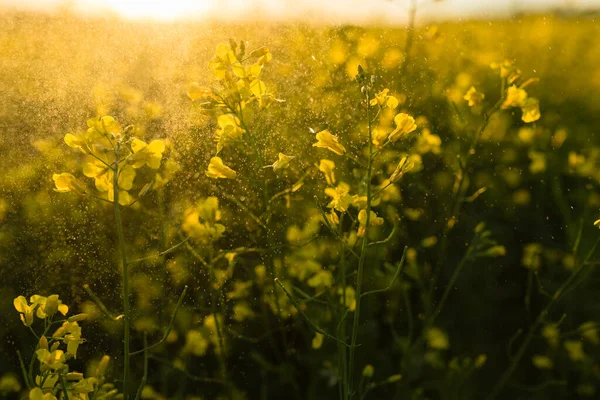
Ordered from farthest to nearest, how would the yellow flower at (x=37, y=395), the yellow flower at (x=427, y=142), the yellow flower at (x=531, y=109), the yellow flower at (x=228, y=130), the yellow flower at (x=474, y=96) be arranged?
the yellow flower at (x=427, y=142) < the yellow flower at (x=474, y=96) < the yellow flower at (x=531, y=109) < the yellow flower at (x=228, y=130) < the yellow flower at (x=37, y=395)

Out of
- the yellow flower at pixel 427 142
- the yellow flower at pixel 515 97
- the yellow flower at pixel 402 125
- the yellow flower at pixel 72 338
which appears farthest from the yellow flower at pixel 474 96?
the yellow flower at pixel 72 338

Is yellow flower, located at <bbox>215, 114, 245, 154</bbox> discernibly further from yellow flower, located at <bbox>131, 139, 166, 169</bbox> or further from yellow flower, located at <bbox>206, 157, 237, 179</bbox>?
yellow flower, located at <bbox>131, 139, 166, 169</bbox>

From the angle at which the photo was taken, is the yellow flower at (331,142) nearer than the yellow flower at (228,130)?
Yes

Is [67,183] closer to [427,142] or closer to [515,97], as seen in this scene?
[515,97]

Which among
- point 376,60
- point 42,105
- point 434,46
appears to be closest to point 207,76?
point 42,105

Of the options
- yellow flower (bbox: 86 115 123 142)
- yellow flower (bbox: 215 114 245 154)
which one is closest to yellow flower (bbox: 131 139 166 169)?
yellow flower (bbox: 86 115 123 142)

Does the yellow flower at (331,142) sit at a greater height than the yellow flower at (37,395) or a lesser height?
greater

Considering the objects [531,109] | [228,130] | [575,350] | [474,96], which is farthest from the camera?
[575,350]

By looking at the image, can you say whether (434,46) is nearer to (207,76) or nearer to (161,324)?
(207,76)

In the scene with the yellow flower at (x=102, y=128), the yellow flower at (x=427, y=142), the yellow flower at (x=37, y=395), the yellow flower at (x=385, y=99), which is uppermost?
the yellow flower at (x=385, y=99)

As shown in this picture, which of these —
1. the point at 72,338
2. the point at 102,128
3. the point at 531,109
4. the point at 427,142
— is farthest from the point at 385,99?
the point at 427,142

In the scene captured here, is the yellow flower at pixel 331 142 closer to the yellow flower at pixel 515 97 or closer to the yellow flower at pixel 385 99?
the yellow flower at pixel 385 99

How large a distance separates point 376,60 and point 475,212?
0.68 metres

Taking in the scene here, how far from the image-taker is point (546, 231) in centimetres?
210
